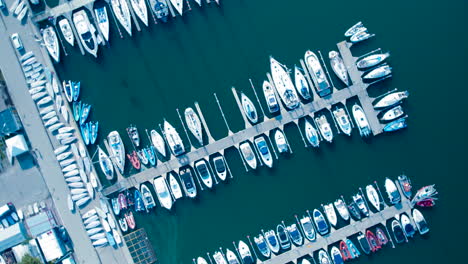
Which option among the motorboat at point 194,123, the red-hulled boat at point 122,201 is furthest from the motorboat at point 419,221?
the red-hulled boat at point 122,201

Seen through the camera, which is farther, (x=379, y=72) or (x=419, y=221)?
(x=419, y=221)

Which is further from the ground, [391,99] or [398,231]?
[391,99]

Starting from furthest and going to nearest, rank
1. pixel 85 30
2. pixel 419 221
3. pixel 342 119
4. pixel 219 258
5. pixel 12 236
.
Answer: pixel 419 221, pixel 219 258, pixel 342 119, pixel 85 30, pixel 12 236

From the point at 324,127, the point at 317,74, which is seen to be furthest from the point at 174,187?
the point at 317,74

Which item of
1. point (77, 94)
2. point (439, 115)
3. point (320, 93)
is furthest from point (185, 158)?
point (439, 115)

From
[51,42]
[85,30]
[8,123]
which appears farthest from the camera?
[51,42]

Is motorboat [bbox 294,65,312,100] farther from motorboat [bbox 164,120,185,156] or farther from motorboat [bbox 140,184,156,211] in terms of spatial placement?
Answer: motorboat [bbox 140,184,156,211]

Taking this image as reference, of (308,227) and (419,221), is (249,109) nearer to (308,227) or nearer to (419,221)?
(308,227)

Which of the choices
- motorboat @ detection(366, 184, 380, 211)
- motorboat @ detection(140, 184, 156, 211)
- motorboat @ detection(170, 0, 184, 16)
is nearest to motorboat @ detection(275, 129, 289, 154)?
motorboat @ detection(366, 184, 380, 211)
